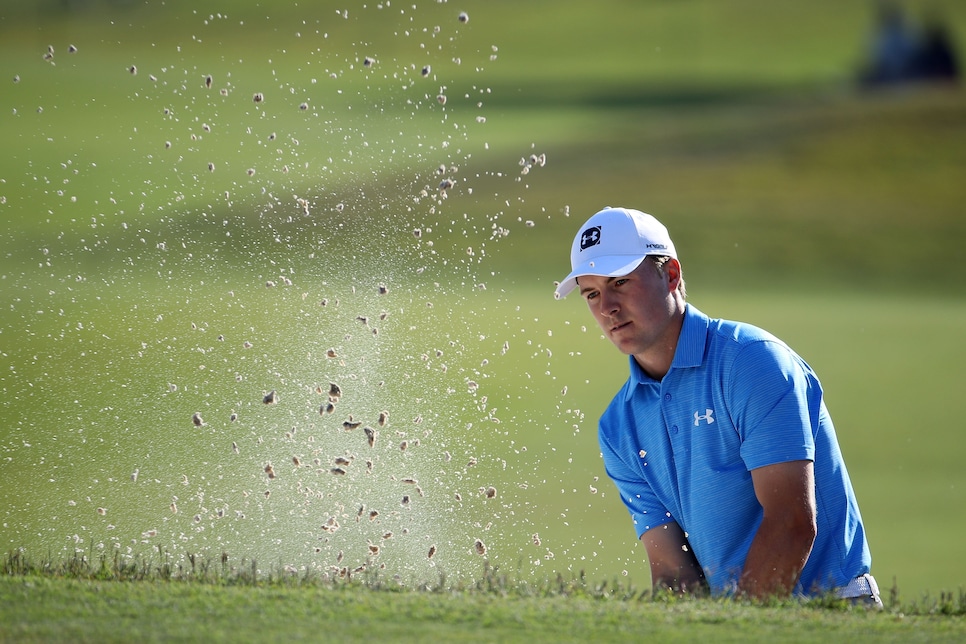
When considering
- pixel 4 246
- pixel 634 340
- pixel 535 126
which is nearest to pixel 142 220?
pixel 4 246

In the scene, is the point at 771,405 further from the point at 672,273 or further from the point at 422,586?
the point at 422,586

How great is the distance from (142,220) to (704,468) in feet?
90.0

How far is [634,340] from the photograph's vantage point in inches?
171

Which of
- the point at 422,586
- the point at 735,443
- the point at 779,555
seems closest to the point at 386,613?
the point at 422,586

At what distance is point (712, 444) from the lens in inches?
161

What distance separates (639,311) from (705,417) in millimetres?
469

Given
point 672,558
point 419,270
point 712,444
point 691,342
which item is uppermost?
point 419,270

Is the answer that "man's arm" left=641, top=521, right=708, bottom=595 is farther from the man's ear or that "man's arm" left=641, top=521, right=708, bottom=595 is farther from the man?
the man's ear

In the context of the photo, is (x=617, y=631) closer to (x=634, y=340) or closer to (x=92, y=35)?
(x=634, y=340)

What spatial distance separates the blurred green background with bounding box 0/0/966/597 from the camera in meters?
8.21

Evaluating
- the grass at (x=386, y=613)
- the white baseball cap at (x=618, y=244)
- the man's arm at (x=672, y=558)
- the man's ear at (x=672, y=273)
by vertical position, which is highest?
the white baseball cap at (x=618, y=244)

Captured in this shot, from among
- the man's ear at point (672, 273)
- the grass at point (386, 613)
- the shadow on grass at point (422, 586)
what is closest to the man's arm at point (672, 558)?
the shadow on grass at point (422, 586)

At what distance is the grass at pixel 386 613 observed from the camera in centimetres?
298

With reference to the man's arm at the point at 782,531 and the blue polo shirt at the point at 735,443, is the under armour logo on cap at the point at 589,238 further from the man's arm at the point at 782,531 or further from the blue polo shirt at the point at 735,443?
the man's arm at the point at 782,531
